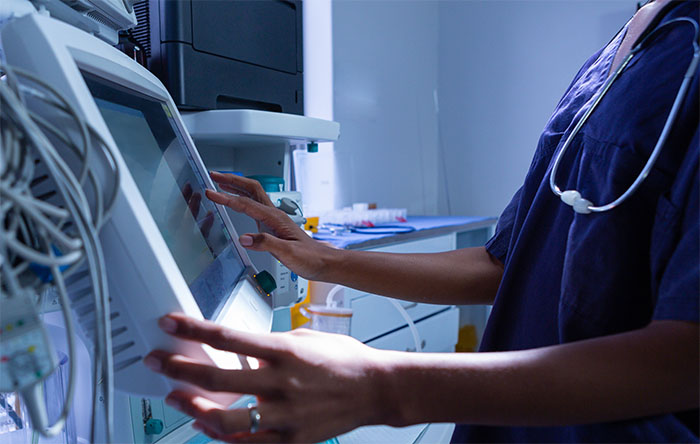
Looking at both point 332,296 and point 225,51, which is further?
point 332,296

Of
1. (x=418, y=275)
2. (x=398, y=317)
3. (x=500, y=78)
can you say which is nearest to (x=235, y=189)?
(x=418, y=275)

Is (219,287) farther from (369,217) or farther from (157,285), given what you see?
(369,217)

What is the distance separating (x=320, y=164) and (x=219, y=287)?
156cm

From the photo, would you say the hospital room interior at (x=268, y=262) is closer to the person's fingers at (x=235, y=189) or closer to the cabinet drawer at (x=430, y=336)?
the person's fingers at (x=235, y=189)

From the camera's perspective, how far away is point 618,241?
1.62ft

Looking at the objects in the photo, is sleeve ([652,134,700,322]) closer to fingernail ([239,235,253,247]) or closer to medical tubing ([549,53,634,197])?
medical tubing ([549,53,634,197])

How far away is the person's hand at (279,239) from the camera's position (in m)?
0.72

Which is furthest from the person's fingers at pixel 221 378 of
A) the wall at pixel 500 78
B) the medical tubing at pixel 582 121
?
the wall at pixel 500 78

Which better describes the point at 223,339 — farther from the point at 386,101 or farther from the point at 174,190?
the point at 386,101

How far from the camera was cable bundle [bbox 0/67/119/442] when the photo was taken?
30 centimetres

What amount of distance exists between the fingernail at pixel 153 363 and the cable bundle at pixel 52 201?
0.09ft

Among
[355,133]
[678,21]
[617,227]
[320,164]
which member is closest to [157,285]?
[617,227]

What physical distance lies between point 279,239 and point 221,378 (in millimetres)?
413

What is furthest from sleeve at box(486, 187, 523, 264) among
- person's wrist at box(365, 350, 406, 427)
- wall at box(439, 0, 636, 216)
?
wall at box(439, 0, 636, 216)
